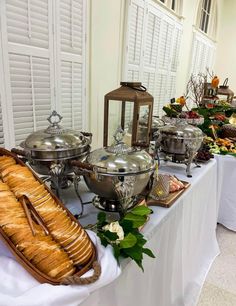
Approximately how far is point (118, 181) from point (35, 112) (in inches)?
43.7

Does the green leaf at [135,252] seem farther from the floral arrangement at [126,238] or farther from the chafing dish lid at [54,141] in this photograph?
the chafing dish lid at [54,141]

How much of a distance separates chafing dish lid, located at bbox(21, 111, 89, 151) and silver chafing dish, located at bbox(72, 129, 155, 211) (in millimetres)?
69

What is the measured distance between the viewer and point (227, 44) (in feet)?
18.6

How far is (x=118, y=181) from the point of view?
2.26ft

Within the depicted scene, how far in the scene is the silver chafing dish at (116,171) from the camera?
69cm

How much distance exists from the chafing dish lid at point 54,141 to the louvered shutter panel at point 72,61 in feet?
3.54

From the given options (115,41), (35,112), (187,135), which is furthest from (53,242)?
(115,41)

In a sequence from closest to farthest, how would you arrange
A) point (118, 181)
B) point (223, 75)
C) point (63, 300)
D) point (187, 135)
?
point (63, 300), point (118, 181), point (187, 135), point (223, 75)

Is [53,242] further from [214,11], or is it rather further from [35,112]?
[214,11]

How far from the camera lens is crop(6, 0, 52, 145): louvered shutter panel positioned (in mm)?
1409

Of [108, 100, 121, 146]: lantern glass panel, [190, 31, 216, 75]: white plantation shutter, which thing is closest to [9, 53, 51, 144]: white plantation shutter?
[108, 100, 121, 146]: lantern glass panel

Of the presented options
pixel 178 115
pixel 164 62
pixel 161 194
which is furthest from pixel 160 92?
pixel 161 194

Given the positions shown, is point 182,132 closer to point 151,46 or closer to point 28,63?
point 28,63

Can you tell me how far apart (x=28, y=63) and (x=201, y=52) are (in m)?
4.08
